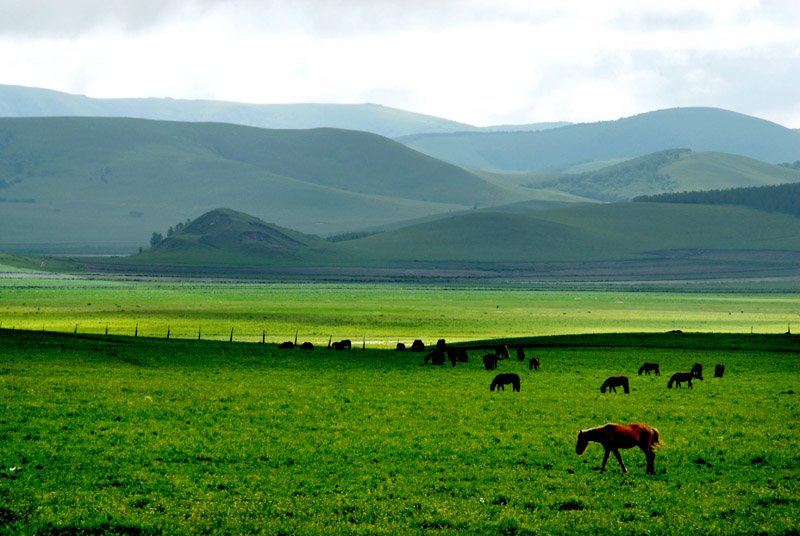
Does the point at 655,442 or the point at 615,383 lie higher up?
the point at 615,383

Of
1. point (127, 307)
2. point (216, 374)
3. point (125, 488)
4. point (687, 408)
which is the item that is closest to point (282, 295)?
point (127, 307)

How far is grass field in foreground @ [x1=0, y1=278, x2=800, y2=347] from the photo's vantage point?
6738cm

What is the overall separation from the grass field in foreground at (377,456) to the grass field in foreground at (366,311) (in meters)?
25.0

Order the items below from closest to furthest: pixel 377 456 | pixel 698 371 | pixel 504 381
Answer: pixel 377 456 → pixel 504 381 → pixel 698 371

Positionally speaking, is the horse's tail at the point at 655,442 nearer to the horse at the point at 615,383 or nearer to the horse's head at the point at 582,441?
the horse's head at the point at 582,441

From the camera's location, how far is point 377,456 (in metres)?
18.8

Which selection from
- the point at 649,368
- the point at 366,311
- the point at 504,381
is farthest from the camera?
the point at 366,311

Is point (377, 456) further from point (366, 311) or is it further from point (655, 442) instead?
point (366, 311)

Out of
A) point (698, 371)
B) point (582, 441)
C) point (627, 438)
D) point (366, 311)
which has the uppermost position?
point (366, 311)

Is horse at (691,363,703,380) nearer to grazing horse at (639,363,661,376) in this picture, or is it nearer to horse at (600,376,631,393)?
grazing horse at (639,363,661,376)

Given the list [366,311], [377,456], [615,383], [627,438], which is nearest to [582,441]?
[627,438]

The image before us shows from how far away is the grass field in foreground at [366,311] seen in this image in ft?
221

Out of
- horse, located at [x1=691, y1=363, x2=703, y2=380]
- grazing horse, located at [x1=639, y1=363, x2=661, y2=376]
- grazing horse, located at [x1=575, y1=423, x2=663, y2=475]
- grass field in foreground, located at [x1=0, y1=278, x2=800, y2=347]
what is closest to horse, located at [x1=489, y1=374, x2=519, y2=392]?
grazing horse, located at [x1=639, y1=363, x2=661, y2=376]

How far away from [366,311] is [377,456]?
235 ft
